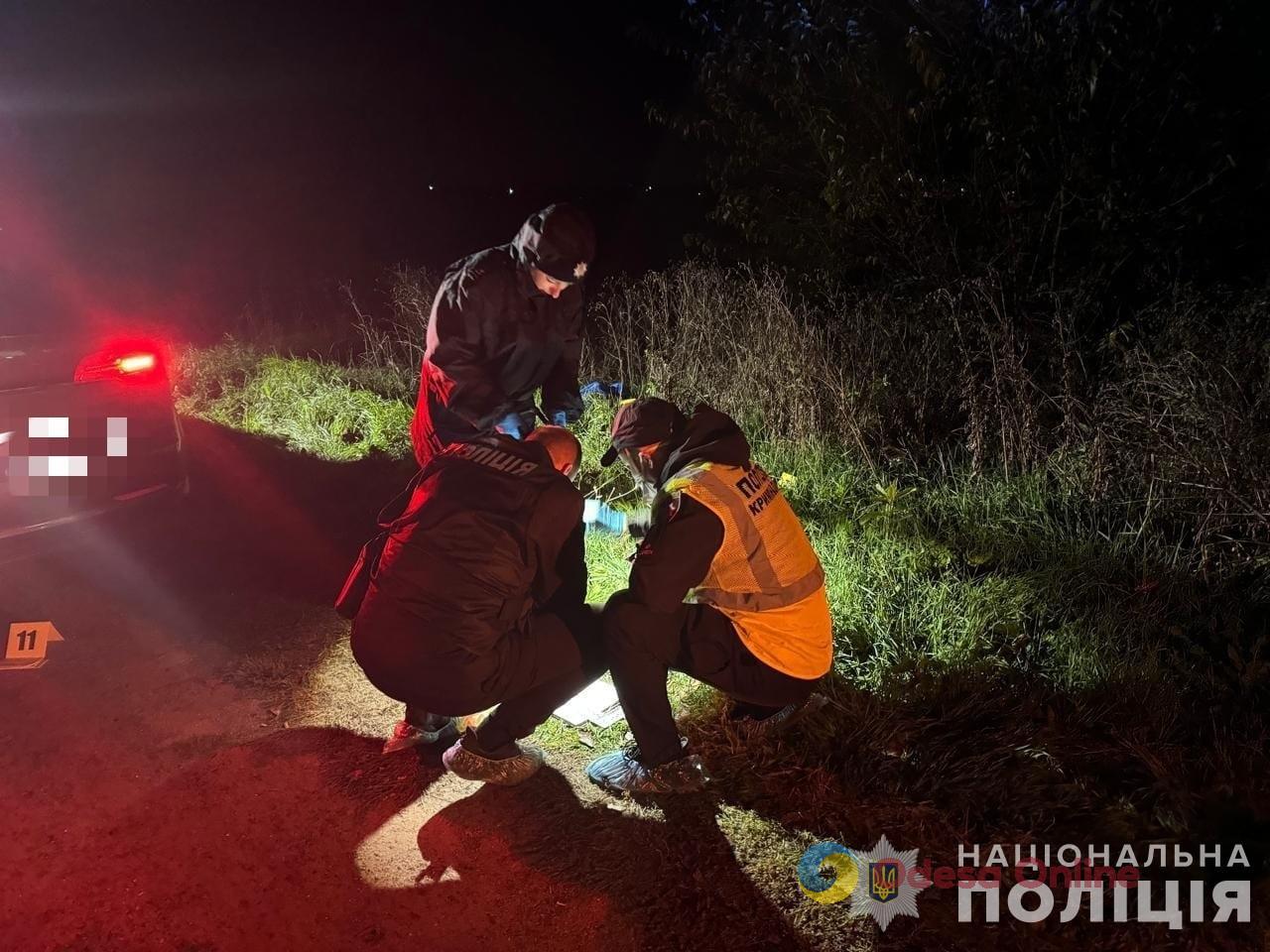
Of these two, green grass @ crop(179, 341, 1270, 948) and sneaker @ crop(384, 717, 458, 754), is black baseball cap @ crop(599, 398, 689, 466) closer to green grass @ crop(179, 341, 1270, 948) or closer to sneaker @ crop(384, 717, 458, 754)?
green grass @ crop(179, 341, 1270, 948)

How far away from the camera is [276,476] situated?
611 cm

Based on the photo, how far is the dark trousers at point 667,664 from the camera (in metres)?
2.71

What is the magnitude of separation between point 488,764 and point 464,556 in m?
0.85

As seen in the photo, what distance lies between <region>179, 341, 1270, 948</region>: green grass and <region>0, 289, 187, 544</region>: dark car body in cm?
231

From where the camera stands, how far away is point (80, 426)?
12.5 feet

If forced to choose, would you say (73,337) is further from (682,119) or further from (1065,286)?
(1065,286)

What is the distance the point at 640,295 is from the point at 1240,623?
4.93 meters

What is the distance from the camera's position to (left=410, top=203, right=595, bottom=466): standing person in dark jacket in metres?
3.62

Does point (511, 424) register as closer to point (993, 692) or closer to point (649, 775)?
point (649, 775)

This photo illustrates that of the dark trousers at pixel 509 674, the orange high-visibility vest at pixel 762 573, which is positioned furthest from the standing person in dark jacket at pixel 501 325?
the orange high-visibility vest at pixel 762 573

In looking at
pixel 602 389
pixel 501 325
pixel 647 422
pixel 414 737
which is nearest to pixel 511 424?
pixel 501 325

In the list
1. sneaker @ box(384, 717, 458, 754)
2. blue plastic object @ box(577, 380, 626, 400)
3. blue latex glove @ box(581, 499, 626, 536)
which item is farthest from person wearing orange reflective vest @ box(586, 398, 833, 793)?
blue plastic object @ box(577, 380, 626, 400)

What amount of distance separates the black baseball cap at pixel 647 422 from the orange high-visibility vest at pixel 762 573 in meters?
0.22

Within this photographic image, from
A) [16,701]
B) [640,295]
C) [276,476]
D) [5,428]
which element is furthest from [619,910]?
[640,295]
